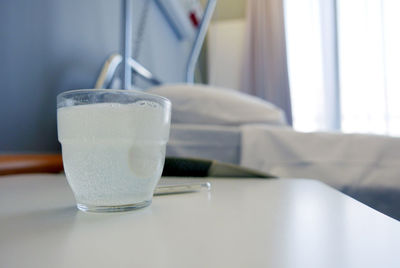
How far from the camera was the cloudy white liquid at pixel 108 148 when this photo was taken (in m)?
0.21

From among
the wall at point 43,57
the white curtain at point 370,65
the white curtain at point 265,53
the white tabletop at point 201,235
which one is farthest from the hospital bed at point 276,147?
the white curtain at point 370,65

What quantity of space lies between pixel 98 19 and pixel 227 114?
57 centimetres

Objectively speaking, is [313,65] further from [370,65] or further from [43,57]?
[43,57]

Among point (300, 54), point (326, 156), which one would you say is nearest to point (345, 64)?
point (300, 54)

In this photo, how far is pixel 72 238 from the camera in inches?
6.0

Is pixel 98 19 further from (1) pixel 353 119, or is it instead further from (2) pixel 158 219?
(1) pixel 353 119

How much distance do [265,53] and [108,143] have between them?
239 cm

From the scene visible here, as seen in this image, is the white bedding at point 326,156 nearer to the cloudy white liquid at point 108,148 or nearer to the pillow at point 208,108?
the pillow at point 208,108

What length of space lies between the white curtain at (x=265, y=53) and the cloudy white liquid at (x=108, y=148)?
222 centimetres

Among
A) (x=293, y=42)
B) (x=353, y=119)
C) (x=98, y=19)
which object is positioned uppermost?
(x=293, y=42)

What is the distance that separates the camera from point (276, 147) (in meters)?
0.81

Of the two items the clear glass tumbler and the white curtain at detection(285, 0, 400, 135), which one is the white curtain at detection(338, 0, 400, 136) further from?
the clear glass tumbler

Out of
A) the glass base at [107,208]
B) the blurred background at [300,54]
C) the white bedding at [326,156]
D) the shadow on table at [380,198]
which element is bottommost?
the shadow on table at [380,198]

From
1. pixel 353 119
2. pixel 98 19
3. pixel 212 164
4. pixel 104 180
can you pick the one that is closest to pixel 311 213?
pixel 104 180
